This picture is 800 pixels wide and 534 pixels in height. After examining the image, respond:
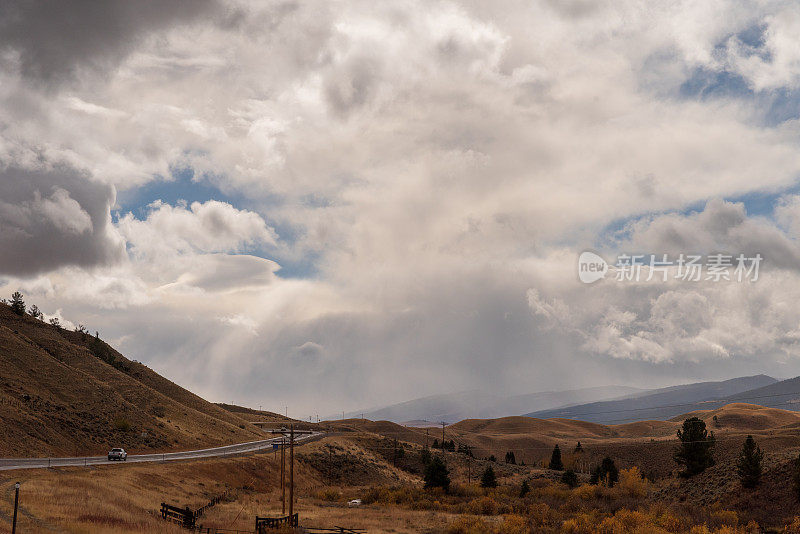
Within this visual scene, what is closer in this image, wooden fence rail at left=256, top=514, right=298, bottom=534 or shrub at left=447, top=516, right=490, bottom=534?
wooden fence rail at left=256, top=514, right=298, bottom=534

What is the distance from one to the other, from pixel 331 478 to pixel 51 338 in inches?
2894

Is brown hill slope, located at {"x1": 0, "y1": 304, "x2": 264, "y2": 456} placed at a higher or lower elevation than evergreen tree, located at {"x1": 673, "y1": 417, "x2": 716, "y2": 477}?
higher

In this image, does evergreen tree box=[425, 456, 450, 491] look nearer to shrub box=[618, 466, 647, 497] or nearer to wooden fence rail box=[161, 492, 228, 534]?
shrub box=[618, 466, 647, 497]

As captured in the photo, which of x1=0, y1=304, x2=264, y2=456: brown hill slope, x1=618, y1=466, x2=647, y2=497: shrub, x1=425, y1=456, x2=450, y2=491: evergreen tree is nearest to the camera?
x1=618, y1=466, x2=647, y2=497: shrub

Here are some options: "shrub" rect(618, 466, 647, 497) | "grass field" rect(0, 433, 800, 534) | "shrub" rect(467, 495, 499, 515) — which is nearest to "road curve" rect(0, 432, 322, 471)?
"grass field" rect(0, 433, 800, 534)

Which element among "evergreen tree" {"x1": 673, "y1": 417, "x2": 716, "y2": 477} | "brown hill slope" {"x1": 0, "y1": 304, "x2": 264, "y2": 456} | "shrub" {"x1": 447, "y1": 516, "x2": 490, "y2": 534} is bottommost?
"shrub" {"x1": 447, "y1": 516, "x2": 490, "y2": 534}

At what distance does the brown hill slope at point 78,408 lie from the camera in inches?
2837

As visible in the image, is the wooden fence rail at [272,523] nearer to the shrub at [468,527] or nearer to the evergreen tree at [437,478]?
the shrub at [468,527]

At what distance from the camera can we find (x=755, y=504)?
48.5m

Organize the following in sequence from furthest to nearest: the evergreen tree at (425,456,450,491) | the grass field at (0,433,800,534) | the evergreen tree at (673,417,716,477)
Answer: the evergreen tree at (425,456,450,491)
the evergreen tree at (673,417,716,477)
the grass field at (0,433,800,534)

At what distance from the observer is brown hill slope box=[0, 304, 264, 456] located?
72.1 metres

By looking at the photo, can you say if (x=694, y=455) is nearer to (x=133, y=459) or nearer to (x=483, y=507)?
(x=483, y=507)

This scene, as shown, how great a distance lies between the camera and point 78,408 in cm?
8712

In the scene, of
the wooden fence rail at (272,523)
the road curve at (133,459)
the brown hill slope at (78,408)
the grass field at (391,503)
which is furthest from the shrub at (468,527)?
the brown hill slope at (78,408)
